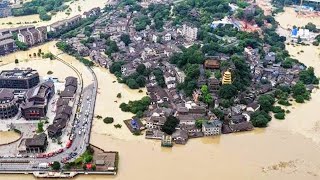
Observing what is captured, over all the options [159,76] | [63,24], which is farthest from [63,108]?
[63,24]

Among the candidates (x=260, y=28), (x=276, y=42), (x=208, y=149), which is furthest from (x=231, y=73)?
(x=260, y=28)

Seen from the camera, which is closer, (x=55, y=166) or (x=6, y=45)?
(x=55, y=166)

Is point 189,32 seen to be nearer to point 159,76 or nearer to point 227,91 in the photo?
point 159,76

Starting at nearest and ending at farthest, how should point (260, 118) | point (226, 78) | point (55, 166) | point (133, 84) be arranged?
point (55, 166)
point (260, 118)
point (226, 78)
point (133, 84)

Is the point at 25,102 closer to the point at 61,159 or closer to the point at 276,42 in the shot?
the point at 61,159

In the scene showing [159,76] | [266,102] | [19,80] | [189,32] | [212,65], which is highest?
[212,65]

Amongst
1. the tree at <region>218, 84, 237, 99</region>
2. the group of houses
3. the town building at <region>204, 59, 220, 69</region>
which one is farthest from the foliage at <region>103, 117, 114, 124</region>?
the town building at <region>204, 59, 220, 69</region>
